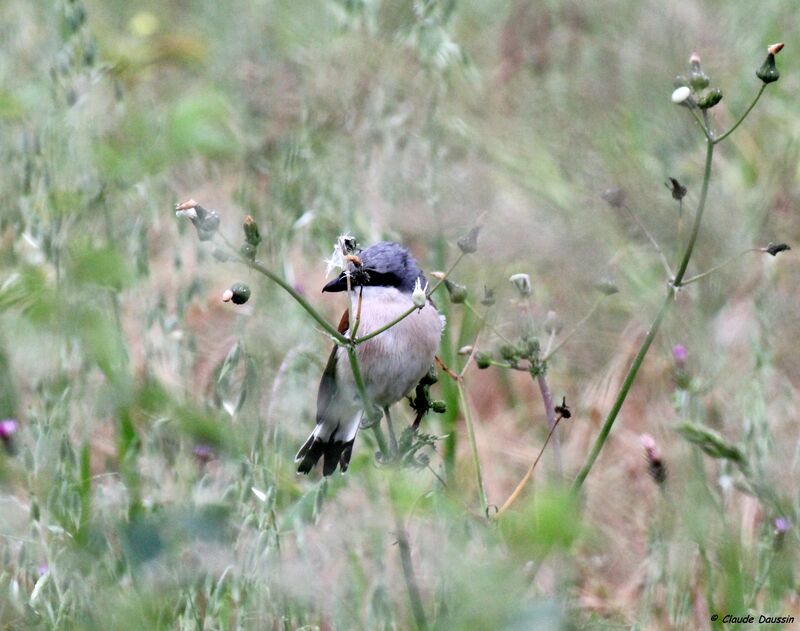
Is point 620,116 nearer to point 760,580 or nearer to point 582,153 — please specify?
point 582,153

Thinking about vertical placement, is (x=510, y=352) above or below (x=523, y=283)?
below

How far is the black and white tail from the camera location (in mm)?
3752

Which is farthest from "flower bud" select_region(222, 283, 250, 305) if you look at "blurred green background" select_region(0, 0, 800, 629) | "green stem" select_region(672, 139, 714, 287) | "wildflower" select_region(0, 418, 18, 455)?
"wildflower" select_region(0, 418, 18, 455)

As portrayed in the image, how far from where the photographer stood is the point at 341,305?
5.46 meters

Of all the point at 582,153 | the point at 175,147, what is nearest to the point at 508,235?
the point at 175,147

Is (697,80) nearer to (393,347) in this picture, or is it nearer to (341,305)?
(393,347)

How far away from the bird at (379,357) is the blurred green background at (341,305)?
11 cm

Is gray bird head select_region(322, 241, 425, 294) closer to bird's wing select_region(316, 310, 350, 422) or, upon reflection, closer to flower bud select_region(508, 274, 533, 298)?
bird's wing select_region(316, 310, 350, 422)

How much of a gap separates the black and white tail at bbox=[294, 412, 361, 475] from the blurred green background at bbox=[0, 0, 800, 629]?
6.9 inches

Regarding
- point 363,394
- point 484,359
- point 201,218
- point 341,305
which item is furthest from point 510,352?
point 341,305

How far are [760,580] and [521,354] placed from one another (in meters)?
0.92

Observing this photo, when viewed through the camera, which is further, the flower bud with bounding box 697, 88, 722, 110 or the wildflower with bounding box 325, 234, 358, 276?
the wildflower with bounding box 325, 234, 358, 276

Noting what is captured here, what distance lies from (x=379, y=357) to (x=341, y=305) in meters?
1.70

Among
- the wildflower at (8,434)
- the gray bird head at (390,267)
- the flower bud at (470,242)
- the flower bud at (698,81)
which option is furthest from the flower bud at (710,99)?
the wildflower at (8,434)
